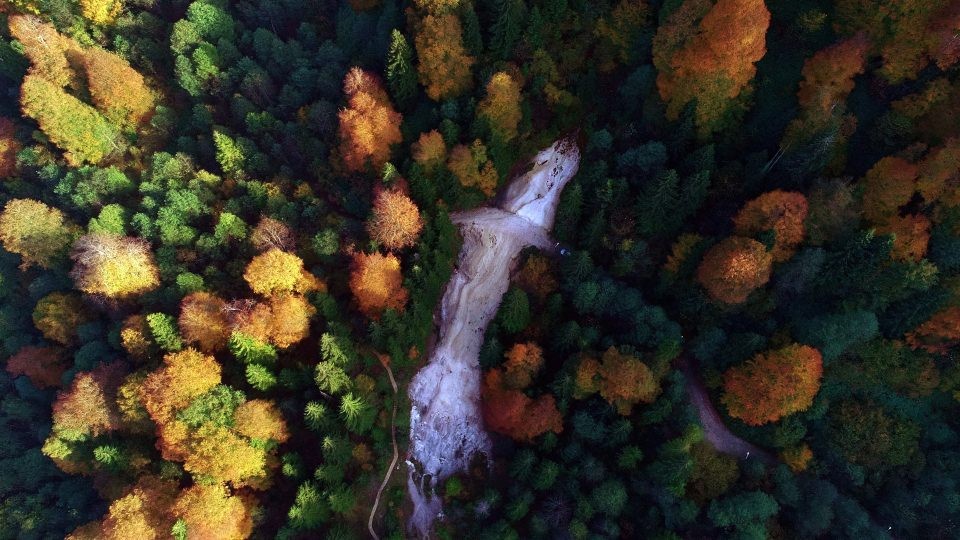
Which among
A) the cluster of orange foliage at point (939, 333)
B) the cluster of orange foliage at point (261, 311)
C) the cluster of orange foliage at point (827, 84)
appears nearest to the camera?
the cluster of orange foliage at point (939, 333)

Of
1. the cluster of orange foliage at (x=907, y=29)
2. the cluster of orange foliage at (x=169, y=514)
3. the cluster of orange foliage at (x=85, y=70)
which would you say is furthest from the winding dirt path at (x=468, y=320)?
the cluster of orange foliage at (x=85, y=70)

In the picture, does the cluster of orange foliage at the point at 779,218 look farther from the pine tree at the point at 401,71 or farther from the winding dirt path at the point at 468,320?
the pine tree at the point at 401,71

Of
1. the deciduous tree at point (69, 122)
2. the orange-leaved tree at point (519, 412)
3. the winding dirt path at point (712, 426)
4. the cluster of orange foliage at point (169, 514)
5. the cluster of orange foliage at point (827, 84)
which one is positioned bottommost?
the winding dirt path at point (712, 426)

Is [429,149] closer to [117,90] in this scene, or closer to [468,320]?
[468,320]

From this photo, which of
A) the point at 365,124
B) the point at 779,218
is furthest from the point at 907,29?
the point at 365,124

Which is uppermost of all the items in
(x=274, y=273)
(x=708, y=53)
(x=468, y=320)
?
(x=274, y=273)

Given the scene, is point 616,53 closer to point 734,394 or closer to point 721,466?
point 734,394

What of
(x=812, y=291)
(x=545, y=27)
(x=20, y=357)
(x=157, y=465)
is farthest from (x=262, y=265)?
(x=812, y=291)
